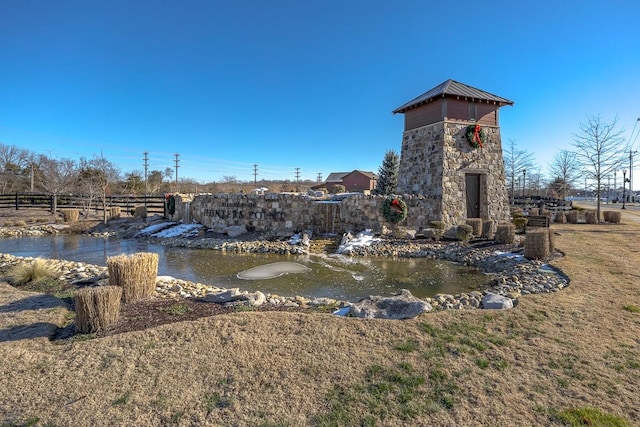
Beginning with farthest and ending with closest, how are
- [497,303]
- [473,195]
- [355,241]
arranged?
[473,195]
[355,241]
[497,303]

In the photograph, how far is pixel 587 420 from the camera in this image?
2719 mm

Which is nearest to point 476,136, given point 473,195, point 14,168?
point 473,195

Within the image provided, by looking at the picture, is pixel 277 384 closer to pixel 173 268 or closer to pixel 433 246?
pixel 173 268

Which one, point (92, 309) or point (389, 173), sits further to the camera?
point (389, 173)

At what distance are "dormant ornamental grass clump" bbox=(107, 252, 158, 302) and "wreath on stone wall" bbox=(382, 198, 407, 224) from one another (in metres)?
10.5

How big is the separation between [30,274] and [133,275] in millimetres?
3139

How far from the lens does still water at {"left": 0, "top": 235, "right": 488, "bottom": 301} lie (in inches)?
314

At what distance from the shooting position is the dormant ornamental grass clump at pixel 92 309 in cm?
417

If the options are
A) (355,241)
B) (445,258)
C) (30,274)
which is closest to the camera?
Result: (30,274)

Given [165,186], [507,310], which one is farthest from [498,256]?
[165,186]

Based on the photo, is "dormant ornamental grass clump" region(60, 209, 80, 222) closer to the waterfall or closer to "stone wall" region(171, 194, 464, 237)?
the waterfall

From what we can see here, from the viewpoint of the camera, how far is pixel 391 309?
4926 mm

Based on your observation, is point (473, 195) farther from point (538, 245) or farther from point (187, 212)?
point (187, 212)

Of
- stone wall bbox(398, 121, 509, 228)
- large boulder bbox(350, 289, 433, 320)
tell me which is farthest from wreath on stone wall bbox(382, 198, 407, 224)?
large boulder bbox(350, 289, 433, 320)
